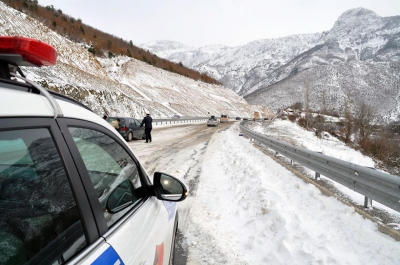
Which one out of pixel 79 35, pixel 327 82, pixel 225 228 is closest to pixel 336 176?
pixel 225 228

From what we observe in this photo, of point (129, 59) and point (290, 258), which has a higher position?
point (129, 59)

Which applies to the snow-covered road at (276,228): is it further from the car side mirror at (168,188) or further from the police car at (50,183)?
the police car at (50,183)

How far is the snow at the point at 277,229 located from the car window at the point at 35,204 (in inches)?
95.4

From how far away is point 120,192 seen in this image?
5.70ft

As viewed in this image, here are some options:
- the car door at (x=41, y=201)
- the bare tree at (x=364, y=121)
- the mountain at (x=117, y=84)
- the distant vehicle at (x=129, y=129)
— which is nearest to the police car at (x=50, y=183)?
the car door at (x=41, y=201)

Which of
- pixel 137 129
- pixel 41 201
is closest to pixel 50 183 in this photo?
pixel 41 201

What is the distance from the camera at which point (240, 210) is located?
4887 millimetres

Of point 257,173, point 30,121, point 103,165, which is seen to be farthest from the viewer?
point 257,173

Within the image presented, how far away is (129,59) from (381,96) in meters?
124

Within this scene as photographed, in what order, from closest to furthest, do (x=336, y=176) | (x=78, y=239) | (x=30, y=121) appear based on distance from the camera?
(x=30, y=121) < (x=78, y=239) < (x=336, y=176)

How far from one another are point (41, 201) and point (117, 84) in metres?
52.1

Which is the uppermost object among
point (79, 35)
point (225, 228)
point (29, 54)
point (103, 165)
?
point (79, 35)

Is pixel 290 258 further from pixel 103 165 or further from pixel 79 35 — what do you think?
pixel 79 35

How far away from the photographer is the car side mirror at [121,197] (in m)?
1.56
